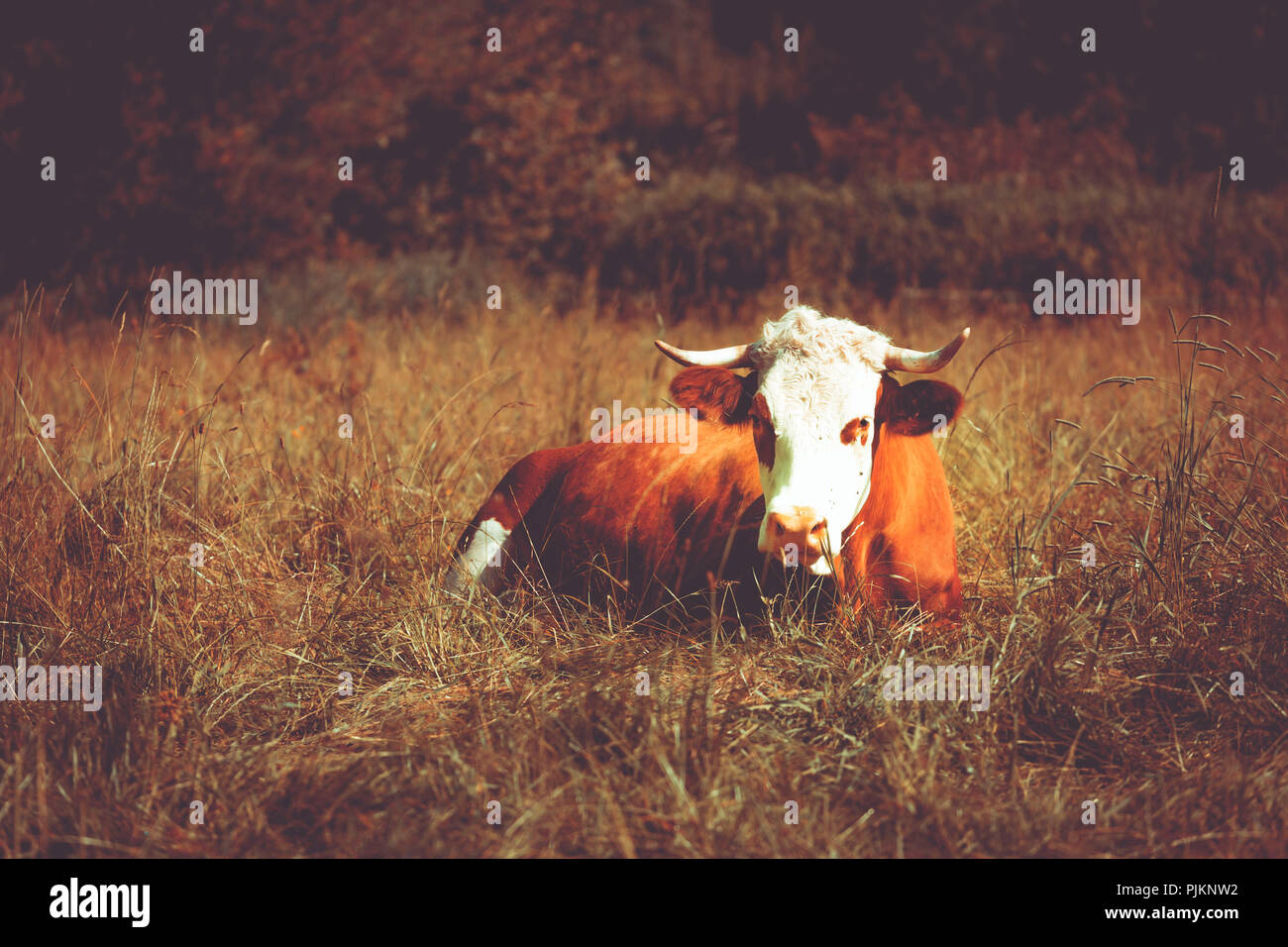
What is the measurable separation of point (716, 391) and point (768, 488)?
0.42 meters

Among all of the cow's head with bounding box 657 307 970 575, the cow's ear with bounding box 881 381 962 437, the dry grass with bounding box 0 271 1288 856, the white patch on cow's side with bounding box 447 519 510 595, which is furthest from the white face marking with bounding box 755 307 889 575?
the white patch on cow's side with bounding box 447 519 510 595

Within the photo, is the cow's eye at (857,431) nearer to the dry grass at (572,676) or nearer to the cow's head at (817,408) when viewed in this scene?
the cow's head at (817,408)

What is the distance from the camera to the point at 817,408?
10.2 ft

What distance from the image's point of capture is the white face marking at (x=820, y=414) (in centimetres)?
304

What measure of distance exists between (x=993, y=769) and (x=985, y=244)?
8.44 m

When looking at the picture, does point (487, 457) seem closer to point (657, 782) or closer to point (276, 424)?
point (276, 424)

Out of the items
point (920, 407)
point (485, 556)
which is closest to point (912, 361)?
point (920, 407)

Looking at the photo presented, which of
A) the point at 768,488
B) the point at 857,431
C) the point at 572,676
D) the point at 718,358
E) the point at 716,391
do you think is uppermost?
the point at 718,358

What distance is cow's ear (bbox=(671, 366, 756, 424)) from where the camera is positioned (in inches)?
138

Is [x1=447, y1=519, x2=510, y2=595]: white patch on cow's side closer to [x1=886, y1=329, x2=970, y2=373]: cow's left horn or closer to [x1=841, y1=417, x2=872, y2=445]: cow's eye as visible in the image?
[x1=841, y1=417, x2=872, y2=445]: cow's eye

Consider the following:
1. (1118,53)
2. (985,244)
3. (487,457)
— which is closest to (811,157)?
(1118,53)

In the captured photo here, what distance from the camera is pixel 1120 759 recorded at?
2699mm

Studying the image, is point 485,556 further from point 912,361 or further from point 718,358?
point 912,361

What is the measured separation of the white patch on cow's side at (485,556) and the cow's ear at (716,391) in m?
1.14
